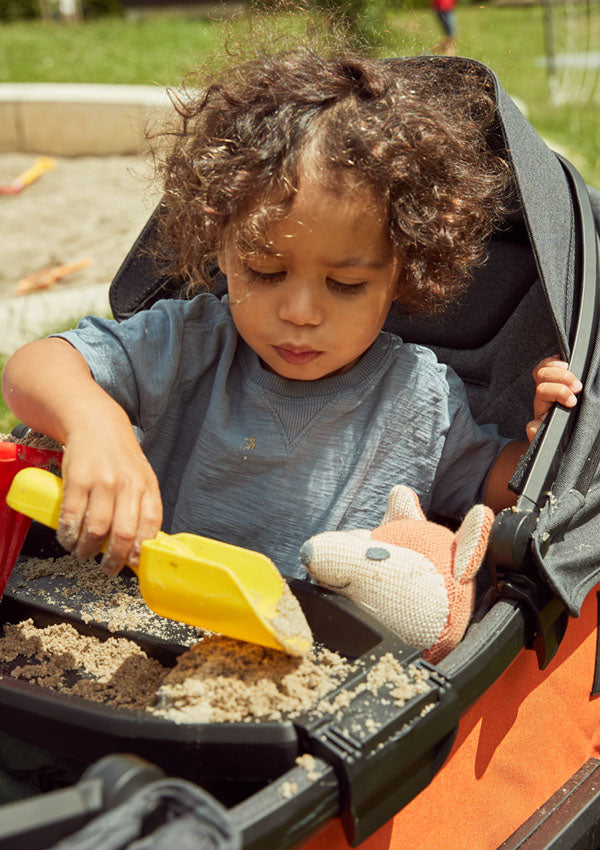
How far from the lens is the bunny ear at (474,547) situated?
1.10 m

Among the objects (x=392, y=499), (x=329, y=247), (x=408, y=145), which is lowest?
(x=392, y=499)

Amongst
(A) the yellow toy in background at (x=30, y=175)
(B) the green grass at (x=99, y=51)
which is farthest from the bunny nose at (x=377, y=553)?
(B) the green grass at (x=99, y=51)

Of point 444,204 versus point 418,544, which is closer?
point 418,544

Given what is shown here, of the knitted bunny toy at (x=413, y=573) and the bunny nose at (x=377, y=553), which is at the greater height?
the bunny nose at (x=377, y=553)

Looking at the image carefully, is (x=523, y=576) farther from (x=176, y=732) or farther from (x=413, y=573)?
(x=176, y=732)

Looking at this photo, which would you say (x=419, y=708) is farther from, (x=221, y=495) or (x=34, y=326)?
(x=34, y=326)

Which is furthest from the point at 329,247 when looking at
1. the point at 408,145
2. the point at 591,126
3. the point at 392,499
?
the point at 591,126

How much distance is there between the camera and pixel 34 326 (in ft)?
9.77

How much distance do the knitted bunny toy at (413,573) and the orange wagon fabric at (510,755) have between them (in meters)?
0.09

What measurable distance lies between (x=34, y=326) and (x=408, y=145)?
6.49 feet

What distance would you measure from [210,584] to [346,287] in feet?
1.58

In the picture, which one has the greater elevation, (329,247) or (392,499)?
(329,247)

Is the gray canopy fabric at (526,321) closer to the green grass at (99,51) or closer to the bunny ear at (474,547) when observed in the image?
the bunny ear at (474,547)

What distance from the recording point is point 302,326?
4.03 ft
